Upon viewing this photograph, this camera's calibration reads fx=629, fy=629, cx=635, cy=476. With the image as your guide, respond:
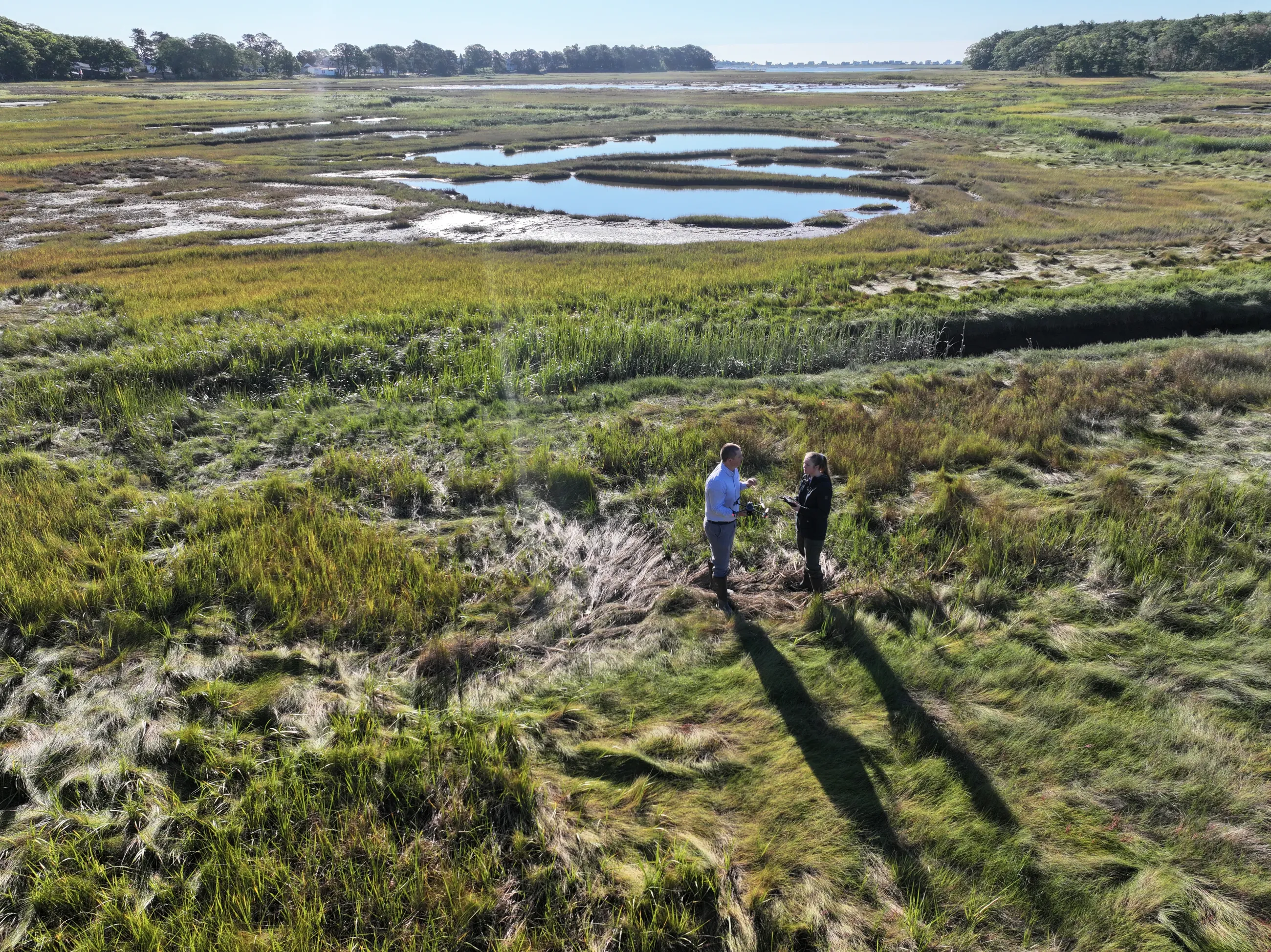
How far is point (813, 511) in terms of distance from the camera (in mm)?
6691

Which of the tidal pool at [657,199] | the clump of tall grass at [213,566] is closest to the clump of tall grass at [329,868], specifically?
the clump of tall grass at [213,566]

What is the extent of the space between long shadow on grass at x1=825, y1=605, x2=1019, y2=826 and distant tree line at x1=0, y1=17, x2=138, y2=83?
528ft

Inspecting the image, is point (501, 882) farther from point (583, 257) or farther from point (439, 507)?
point (583, 257)

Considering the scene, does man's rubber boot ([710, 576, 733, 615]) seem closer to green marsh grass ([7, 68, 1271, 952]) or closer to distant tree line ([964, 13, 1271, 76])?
green marsh grass ([7, 68, 1271, 952])

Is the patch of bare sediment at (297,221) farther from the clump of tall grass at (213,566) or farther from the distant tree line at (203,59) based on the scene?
the distant tree line at (203,59)

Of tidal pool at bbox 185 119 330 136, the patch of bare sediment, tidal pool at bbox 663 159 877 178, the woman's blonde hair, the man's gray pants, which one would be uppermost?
tidal pool at bbox 185 119 330 136

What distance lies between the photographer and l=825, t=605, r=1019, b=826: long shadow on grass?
187 inches

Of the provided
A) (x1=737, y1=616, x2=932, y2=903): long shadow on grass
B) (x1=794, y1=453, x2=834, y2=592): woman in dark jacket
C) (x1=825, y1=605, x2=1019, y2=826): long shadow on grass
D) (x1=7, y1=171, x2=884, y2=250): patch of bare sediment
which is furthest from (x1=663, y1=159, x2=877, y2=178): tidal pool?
(x1=737, y1=616, x2=932, y2=903): long shadow on grass

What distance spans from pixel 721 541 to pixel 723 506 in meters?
0.41

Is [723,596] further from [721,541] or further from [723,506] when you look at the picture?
[723,506]

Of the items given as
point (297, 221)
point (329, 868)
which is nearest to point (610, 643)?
point (329, 868)

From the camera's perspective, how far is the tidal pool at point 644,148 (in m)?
52.6

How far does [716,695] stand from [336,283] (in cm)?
1916

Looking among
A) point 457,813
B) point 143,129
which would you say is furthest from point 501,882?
point 143,129
